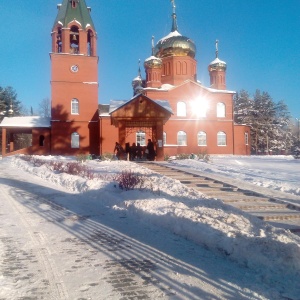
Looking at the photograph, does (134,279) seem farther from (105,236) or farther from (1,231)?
(1,231)

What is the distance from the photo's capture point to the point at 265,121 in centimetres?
5356

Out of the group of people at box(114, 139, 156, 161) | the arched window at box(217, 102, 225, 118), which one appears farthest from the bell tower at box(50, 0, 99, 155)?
the arched window at box(217, 102, 225, 118)

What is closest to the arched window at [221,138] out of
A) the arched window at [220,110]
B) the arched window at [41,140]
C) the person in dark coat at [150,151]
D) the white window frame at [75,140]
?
the arched window at [220,110]

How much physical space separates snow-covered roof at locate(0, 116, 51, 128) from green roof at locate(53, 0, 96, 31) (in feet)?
31.6

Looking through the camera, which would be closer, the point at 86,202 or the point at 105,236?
the point at 105,236

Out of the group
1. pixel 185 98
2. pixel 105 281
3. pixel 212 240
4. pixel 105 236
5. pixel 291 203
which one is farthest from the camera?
pixel 185 98

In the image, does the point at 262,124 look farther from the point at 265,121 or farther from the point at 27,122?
the point at 27,122

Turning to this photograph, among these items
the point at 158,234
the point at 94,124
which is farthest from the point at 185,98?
the point at 158,234

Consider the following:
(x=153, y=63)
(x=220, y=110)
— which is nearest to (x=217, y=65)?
(x=220, y=110)

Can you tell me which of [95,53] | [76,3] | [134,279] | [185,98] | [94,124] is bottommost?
[134,279]

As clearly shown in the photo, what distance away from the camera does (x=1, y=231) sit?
590cm

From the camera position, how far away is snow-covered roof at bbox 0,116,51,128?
106 feet

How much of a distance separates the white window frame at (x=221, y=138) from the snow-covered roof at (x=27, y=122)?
58.7ft

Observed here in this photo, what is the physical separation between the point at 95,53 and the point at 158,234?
29.3m
